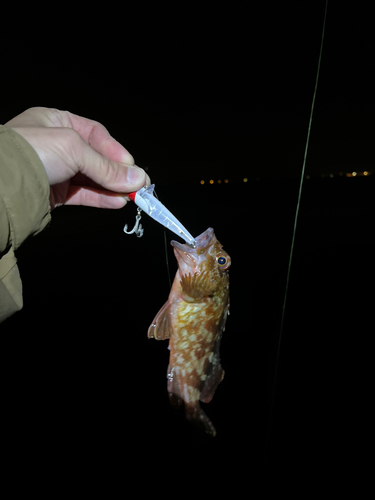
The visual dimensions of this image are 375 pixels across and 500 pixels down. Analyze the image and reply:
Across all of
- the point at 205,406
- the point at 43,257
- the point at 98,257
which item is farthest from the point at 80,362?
the point at 43,257

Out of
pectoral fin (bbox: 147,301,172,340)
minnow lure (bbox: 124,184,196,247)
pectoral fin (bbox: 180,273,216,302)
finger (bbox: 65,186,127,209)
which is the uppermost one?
finger (bbox: 65,186,127,209)

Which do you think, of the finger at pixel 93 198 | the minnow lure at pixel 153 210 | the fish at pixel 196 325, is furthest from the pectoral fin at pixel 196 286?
the finger at pixel 93 198

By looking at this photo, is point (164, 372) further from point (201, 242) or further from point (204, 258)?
point (201, 242)

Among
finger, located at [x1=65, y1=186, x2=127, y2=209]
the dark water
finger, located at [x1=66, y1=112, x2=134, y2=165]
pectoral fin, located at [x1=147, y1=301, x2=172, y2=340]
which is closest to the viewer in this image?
finger, located at [x1=66, y1=112, x2=134, y2=165]

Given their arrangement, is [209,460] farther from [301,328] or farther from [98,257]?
[98,257]

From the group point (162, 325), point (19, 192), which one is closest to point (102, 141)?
point (19, 192)

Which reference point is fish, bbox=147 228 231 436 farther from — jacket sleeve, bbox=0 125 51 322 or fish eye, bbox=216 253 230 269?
jacket sleeve, bbox=0 125 51 322

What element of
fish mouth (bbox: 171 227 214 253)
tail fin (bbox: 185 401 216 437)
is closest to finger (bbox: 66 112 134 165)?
fish mouth (bbox: 171 227 214 253)
